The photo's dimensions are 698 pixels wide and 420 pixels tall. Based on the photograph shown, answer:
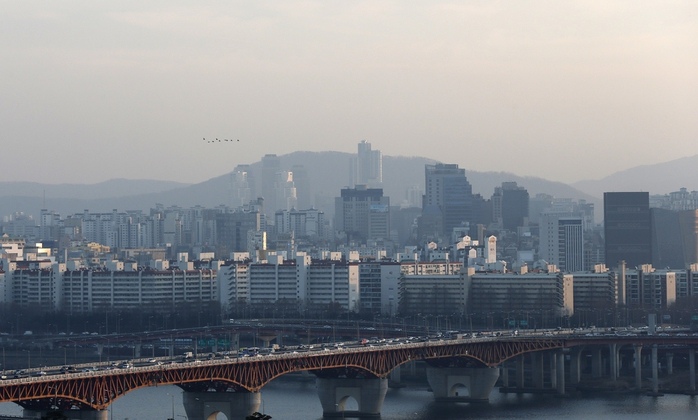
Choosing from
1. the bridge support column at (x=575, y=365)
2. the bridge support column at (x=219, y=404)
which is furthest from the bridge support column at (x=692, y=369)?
the bridge support column at (x=219, y=404)

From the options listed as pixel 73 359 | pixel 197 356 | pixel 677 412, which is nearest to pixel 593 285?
pixel 73 359

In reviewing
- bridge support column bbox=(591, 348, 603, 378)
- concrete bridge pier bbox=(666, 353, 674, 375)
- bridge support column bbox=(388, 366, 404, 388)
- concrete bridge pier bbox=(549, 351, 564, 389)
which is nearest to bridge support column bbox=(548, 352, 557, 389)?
concrete bridge pier bbox=(549, 351, 564, 389)

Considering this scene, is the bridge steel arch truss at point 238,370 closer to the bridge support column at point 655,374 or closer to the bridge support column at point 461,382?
the bridge support column at point 461,382

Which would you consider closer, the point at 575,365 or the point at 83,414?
the point at 83,414

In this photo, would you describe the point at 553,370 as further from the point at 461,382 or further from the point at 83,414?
the point at 83,414

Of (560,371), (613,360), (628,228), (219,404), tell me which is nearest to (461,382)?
(560,371)

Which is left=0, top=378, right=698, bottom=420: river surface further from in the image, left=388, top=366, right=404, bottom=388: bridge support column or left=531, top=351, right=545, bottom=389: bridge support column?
left=388, top=366, right=404, bottom=388: bridge support column

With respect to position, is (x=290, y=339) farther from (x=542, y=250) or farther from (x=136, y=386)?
(x=542, y=250)
